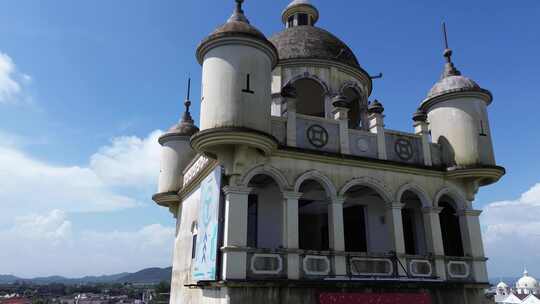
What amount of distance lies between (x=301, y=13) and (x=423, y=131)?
36.7ft

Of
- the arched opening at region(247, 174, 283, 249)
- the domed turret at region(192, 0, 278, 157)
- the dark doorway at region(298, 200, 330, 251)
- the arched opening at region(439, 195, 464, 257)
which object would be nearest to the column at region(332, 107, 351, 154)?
the arched opening at region(247, 174, 283, 249)

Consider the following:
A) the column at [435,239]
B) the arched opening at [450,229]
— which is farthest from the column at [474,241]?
the column at [435,239]

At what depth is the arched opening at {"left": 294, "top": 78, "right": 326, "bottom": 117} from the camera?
2173 cm

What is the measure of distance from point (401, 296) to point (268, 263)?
5191 mm

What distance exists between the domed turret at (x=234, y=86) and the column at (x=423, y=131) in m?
7.37

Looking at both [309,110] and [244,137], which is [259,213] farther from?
[309,110]

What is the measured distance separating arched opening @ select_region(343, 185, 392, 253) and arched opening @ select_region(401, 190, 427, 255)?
4.95 ft

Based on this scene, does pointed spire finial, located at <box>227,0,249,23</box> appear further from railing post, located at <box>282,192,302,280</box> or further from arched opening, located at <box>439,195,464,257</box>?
arched opening, located at <box>439,195,464,257</box>

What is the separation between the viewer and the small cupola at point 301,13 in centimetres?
2538

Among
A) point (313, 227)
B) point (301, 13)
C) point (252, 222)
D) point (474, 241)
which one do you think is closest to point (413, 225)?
point (474, 241)

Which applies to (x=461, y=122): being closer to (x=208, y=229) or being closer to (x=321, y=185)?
(x=321, y=185)

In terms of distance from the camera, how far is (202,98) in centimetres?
1595

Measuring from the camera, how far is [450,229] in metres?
19.7

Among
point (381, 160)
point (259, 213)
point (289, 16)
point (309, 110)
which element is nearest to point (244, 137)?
point (259, 213)
